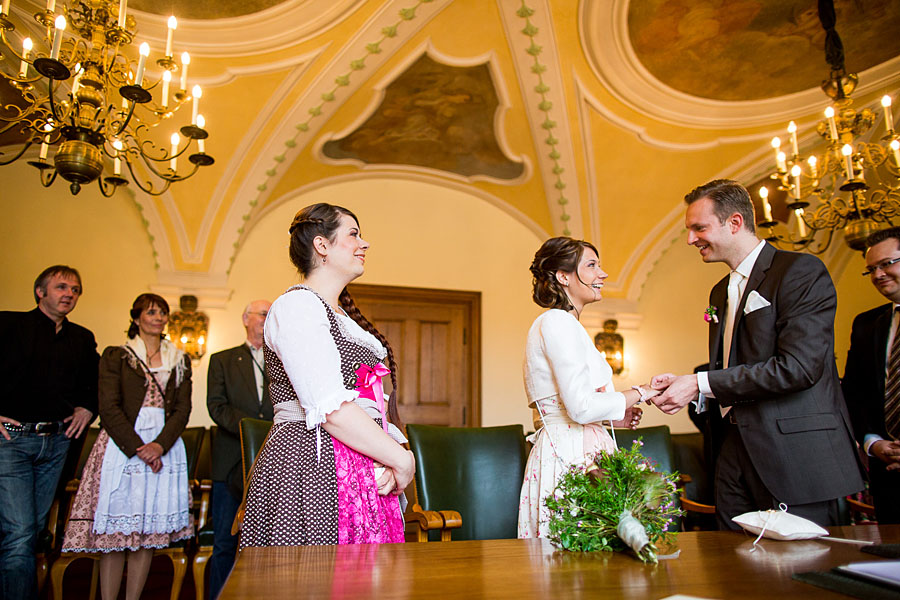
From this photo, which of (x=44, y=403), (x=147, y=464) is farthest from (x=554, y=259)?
(x=44, y=403)

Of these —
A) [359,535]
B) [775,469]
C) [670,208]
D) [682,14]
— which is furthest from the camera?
[670,208]

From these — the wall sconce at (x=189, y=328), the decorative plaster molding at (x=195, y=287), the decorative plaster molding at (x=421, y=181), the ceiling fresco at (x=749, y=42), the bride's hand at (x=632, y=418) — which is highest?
the ceiling fresco at (x=749, y=42)

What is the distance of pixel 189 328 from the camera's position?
6.24 m

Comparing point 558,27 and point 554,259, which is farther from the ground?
point 558,27

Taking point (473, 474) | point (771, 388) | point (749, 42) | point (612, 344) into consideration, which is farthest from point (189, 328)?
point (749, 42)

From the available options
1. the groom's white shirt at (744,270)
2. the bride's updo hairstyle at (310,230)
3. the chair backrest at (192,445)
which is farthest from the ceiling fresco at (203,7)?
the groom's white shirt at (744,270)

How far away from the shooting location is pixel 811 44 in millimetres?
5691

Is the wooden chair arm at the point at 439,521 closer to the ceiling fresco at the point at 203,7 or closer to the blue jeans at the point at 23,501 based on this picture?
the blue jeans at the point at 23,501

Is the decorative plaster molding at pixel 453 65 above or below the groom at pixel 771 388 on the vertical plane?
above

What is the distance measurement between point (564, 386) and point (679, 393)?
0.38 m

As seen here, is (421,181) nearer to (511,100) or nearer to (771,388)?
(511,100)

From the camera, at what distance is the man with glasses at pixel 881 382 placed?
2553mm

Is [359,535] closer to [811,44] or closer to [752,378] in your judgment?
[752,378]

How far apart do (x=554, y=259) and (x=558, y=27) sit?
4.03 meters
